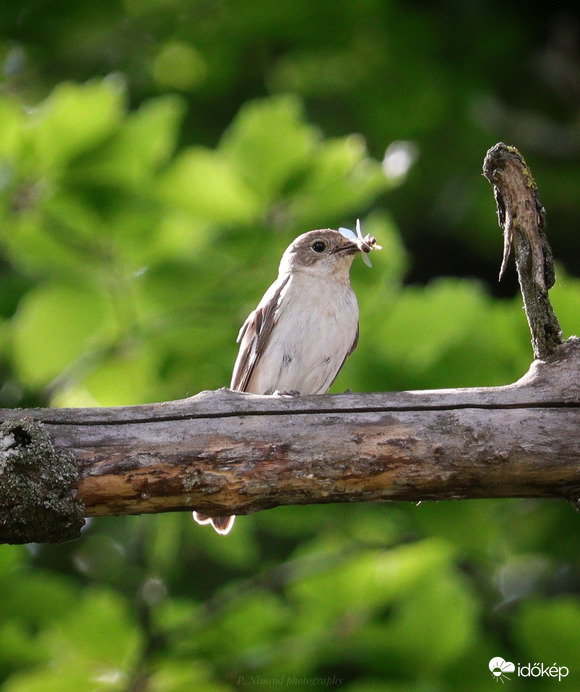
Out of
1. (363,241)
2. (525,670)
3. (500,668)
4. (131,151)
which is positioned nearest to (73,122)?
(131,151)

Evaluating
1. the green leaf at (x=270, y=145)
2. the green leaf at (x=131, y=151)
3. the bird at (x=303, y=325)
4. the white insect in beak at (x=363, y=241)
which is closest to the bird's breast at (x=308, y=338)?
the bird at (x=303, y=325)

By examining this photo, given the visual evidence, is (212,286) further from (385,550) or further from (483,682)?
(483,682)

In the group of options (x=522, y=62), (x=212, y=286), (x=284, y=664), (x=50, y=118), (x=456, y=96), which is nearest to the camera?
(x=50, y=118)

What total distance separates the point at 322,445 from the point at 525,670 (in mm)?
3232

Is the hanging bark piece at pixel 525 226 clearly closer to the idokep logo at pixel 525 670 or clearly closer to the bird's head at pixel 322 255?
the bird's head at pixel 322 255

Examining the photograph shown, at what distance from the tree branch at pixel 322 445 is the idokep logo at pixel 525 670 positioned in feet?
8.20

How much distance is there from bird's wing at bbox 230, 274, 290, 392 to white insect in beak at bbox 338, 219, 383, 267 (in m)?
0.57

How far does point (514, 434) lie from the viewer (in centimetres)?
378

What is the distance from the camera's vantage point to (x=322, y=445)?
3.75m

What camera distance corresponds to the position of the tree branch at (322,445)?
3637mm

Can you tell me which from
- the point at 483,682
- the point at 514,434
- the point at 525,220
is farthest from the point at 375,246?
the point at 483,682

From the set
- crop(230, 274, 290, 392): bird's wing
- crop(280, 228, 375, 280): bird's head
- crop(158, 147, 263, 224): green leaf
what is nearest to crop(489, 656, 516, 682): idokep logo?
crop(230, 274, 290, 392): bird's wing

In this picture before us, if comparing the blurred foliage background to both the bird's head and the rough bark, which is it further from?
the rough bark

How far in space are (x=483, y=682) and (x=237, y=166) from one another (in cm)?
358
